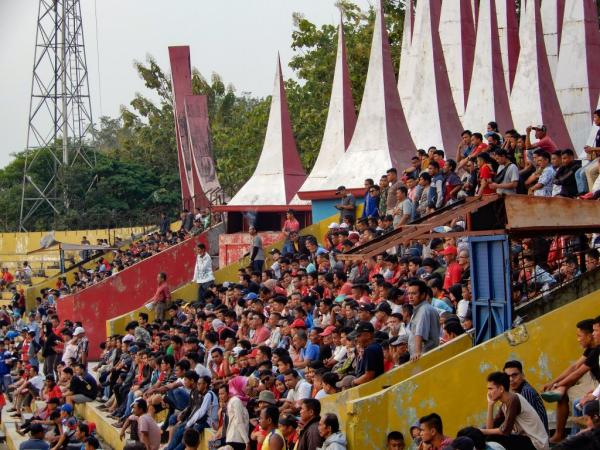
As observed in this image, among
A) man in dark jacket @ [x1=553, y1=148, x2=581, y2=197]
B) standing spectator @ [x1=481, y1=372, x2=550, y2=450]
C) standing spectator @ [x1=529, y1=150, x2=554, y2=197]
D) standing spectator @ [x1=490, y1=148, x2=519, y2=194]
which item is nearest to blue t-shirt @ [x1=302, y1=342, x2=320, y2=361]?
standing spectator @ [x1=490, y1=148, x2=519, y2=194]

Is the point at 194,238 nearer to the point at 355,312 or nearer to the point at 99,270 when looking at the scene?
the point at 99,270

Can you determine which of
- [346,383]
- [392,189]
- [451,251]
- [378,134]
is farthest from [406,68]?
[346,383]

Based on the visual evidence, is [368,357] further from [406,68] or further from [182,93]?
[182,93]

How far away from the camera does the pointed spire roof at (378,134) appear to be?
25781 mm

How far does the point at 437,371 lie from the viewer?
11.4 m

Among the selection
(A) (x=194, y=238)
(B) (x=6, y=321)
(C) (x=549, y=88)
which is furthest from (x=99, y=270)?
(C) (x=549, y=88)

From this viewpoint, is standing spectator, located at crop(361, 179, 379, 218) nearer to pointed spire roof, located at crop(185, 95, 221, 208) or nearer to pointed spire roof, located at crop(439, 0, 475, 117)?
pointed spire roof, located at crop(439, 0, 475, 117)

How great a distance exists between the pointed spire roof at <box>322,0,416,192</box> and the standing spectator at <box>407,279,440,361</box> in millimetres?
13032

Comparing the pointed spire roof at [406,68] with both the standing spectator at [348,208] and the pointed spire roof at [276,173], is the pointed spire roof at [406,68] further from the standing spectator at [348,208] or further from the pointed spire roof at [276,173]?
the standing spectator at [348,208]

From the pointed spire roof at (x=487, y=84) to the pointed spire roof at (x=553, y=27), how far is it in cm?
392

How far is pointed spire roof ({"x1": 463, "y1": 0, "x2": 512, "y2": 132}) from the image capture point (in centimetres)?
2469

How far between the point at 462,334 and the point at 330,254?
6.91m

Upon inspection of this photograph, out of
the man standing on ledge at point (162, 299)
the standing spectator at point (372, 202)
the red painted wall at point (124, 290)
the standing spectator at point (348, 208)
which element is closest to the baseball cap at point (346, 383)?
the standing spectator at point (372, 202)

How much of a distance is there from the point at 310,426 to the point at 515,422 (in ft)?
7.22
